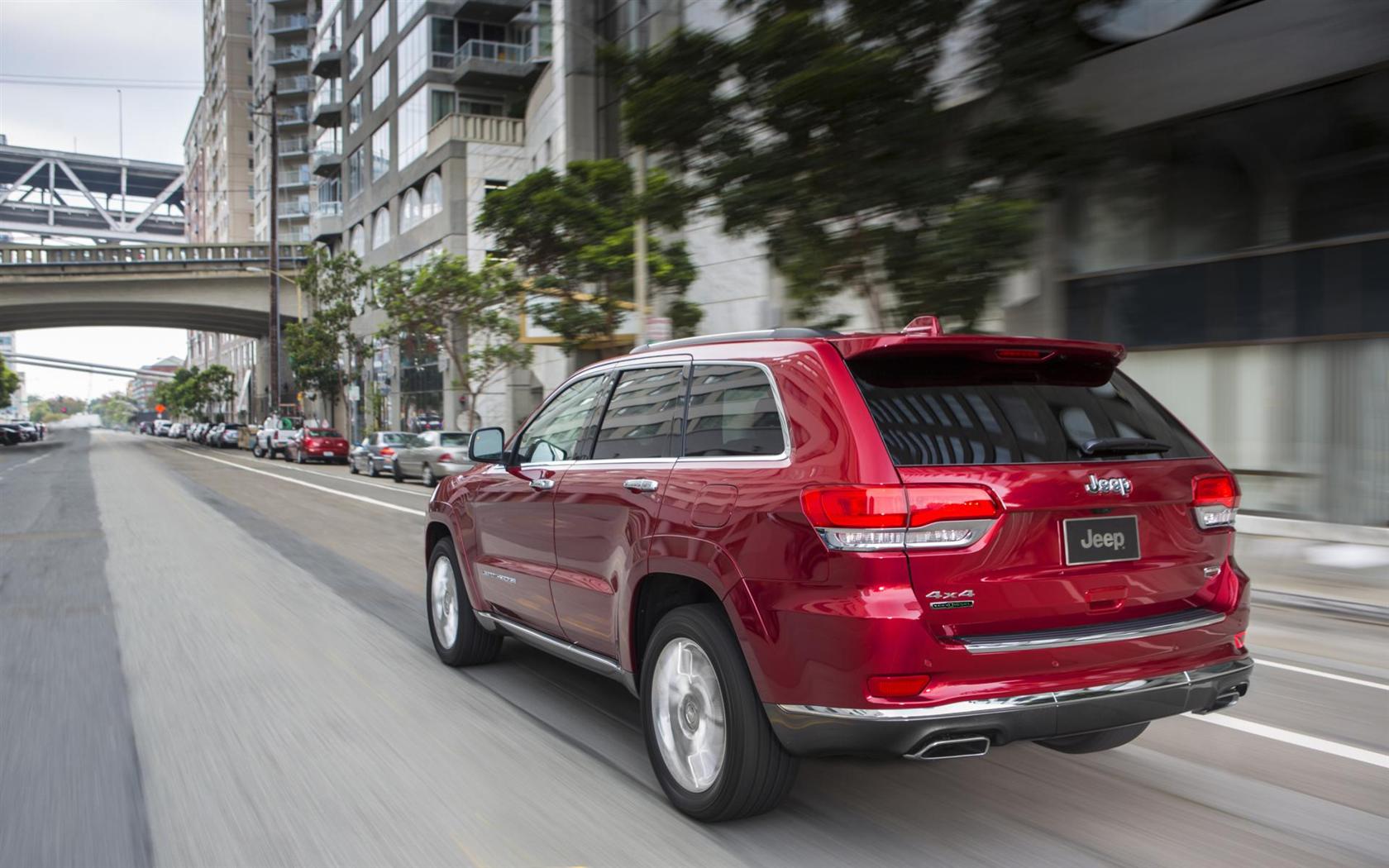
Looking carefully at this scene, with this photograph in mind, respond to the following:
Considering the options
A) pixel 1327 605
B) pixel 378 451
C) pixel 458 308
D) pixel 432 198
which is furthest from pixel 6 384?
pixel 1327 605

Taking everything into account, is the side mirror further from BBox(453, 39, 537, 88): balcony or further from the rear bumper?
BBox(453, 39, 537, 88): balcony

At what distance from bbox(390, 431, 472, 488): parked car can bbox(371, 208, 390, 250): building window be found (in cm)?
2756

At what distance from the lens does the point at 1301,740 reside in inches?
198

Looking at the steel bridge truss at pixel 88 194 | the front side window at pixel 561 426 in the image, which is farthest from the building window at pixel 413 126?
the steel bridge truss at pixel 88 194

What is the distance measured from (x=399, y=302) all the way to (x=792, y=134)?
23.1m

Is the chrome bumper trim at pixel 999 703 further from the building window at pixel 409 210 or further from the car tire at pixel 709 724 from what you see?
the building window at pixel 409 210

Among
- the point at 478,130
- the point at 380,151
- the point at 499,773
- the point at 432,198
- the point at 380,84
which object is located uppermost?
the point at 380,84

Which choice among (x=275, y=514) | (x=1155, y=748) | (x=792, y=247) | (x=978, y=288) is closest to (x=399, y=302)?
(x=275, y=514)

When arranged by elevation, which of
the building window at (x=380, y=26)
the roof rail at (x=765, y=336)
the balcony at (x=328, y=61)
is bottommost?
the roof rail at (x=765, y=336)

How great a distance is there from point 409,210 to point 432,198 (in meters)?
3.83

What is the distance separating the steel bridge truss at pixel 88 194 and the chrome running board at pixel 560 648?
173 meters

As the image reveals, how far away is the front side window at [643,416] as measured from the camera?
14.2 feet

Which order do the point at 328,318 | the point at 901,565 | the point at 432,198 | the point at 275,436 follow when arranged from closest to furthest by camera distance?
the point at 901,565, the point at 432,198, the point at 275,436, the point at 328,318

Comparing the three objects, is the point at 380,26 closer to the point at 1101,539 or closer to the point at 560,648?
the point at 560,648
